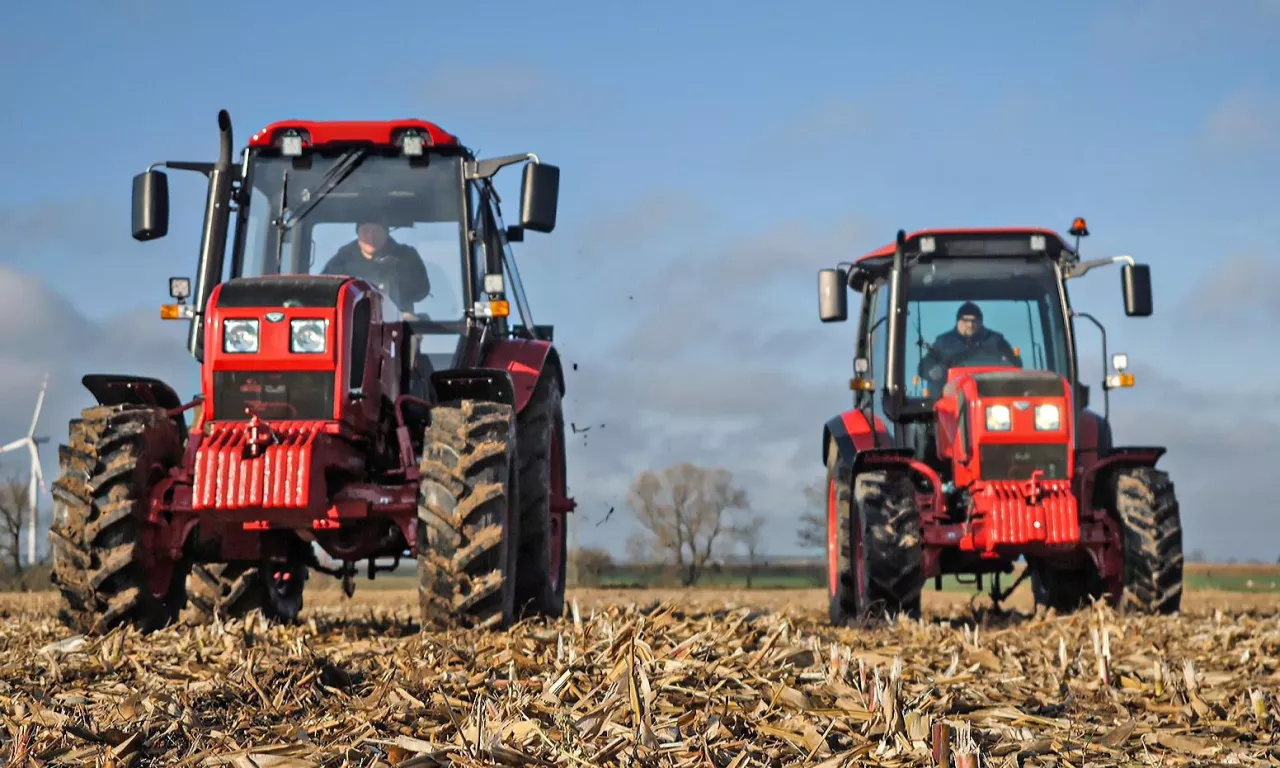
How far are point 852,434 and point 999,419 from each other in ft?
4.91

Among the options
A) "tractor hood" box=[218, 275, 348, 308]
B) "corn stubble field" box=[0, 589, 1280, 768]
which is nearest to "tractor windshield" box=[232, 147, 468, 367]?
"tractor hood" box=[218, 275, 348, 308]

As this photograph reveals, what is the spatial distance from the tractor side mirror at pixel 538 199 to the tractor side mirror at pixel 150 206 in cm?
214

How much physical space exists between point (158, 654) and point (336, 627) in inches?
90.7

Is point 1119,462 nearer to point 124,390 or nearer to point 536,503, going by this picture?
point 536,503

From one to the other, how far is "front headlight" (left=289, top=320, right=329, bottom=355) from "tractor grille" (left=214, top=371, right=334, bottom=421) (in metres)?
0.13

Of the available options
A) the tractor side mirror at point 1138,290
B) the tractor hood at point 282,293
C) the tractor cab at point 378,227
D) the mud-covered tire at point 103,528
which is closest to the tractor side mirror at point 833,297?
the tractor side mirror at point 1138,290

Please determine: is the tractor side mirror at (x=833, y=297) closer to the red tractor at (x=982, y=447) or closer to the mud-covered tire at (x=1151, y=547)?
the red tractor at (x=982, y=447)

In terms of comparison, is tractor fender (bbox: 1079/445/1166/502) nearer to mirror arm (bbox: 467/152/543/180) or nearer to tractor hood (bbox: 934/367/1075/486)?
tractor hood (bbox: 934/367/1075/486)

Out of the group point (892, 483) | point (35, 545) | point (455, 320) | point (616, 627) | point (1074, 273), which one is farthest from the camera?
point (35, 545)

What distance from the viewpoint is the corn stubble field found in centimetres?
397

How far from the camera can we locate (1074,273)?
456 inches

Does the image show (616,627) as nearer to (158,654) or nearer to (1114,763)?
(158,654)

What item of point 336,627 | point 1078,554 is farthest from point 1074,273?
point 336,627

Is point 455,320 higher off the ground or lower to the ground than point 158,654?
higher
